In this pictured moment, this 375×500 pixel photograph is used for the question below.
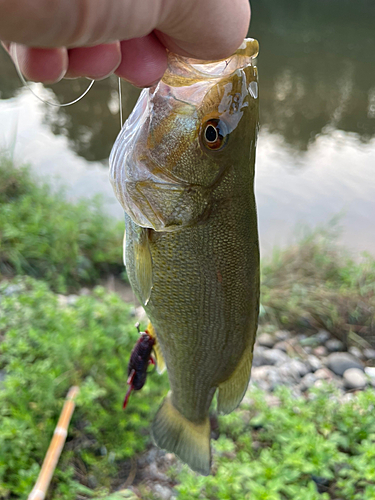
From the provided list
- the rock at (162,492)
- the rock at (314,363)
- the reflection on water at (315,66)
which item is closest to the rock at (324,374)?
the rock at (314,363)

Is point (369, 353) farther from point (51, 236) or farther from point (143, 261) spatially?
point (51, 236)

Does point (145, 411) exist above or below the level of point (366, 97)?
below

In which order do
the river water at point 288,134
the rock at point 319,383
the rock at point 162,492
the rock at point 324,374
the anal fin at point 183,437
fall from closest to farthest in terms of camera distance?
the anal fin at point 183,437, the rock at point 162,492, the rock at point 319,383, the rock at point 324,374, the river water at point 288,134

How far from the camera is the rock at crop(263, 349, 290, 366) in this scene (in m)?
3.17

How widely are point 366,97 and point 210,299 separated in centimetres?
842

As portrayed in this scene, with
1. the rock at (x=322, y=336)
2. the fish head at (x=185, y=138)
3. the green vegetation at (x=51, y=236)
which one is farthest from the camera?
the green vegetation at (x=51, y=236)

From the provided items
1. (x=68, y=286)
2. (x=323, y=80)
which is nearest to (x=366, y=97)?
(x=323, y=80)

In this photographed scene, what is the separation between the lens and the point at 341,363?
3.14 metres

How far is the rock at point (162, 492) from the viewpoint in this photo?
7.03 feet

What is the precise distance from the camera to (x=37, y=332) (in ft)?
7.77

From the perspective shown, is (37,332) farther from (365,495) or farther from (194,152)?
(365,495)

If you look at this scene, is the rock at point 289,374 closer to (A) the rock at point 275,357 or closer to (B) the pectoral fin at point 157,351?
(A) the rock at point 275,357

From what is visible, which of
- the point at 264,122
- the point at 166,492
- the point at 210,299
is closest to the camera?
the point at 210,299

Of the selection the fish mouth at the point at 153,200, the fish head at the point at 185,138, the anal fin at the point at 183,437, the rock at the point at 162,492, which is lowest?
the rock at the point at 162,492
